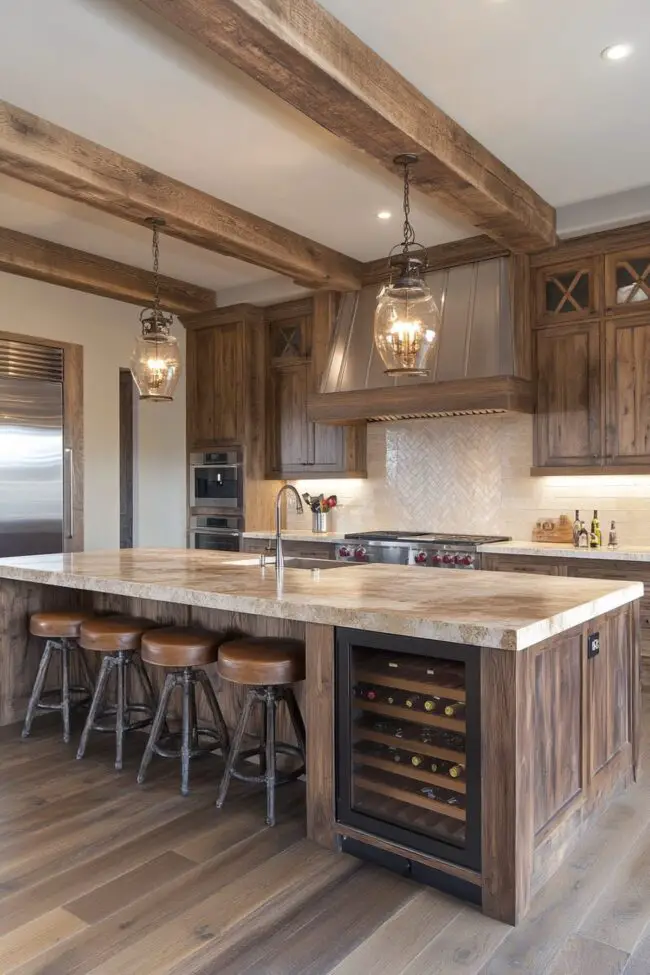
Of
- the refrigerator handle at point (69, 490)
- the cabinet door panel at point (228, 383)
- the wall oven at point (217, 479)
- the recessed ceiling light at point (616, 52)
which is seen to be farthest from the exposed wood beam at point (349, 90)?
the refrigerator handle at point (69, 490)

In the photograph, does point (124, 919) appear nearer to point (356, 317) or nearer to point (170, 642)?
point (170, 642)

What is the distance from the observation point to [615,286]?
15.4ft

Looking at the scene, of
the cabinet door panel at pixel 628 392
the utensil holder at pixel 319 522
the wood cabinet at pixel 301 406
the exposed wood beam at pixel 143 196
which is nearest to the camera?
the exposed wood beam at pixel 143 196

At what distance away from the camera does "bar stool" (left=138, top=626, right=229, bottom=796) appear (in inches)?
119

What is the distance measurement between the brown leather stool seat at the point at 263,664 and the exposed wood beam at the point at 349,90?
214 centimetres

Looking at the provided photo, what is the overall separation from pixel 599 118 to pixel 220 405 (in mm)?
3995

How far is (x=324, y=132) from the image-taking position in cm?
360

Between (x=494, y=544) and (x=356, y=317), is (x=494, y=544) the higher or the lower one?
the lower one

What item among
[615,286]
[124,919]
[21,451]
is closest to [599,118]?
[615,286]

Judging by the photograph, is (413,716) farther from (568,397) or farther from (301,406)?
(301,406)

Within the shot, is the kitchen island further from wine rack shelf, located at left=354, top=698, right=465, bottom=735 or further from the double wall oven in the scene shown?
the double wall oven

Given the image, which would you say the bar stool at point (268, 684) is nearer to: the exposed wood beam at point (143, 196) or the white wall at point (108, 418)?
the exposed wood beam at point (143, 196)

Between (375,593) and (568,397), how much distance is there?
9.11 ft

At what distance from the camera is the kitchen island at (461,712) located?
212cm
